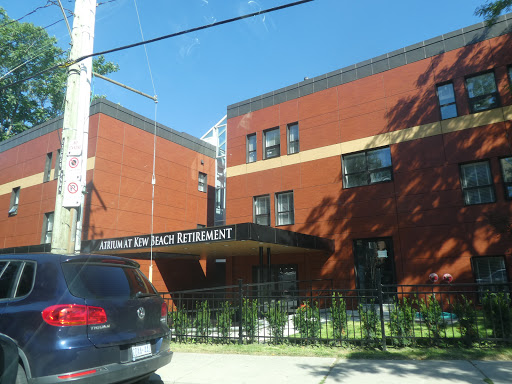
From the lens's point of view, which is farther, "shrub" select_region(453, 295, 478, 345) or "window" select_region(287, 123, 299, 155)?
"window" select_region(287, 123, 299, 155)

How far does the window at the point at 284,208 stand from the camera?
17906 millimetres

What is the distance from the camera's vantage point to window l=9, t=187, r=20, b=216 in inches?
941

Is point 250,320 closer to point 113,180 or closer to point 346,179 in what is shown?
point 346,179

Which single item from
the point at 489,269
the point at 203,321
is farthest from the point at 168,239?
the point at 489,269

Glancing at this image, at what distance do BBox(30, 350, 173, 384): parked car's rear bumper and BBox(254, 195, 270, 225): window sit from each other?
1374cm

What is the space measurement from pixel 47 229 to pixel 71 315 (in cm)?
2020

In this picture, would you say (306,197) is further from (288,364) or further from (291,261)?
(288,364)

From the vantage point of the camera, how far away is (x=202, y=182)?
25859mm

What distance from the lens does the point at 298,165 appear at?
58.5 feet

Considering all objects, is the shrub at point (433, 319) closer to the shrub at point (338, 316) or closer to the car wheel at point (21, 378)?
the shrub at point (338, 316)

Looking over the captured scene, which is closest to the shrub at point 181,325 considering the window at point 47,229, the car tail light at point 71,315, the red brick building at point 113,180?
the car tail light at point 71,315

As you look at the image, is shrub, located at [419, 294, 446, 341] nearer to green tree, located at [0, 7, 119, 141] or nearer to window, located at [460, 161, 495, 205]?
window, located at [460, 161, 495, 205]

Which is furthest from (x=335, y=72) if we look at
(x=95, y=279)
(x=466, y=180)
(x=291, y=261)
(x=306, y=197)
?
(x=95, y=279)

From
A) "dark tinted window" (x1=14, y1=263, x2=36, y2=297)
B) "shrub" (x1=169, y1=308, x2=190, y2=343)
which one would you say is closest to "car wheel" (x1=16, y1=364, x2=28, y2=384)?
"dark tinted window" (x1=14, y1=263, x2=36, y2=297)
